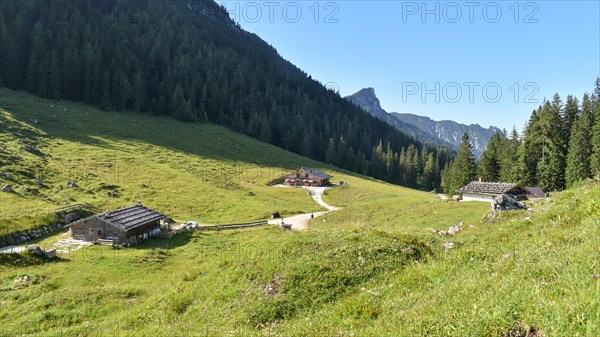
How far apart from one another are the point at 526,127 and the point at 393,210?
202 feet

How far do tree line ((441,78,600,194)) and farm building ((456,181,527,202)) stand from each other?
60.6 feet

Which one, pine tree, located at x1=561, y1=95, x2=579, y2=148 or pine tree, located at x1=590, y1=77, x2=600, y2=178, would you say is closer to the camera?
pine tree, located at x1=590, y1=77, x2=600, y2=178

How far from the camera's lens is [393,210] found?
172 ft

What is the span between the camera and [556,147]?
256 ft

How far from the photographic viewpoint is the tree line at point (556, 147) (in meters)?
71.6

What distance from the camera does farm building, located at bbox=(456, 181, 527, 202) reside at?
5919 cm

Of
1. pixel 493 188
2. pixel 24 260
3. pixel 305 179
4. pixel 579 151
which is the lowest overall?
pixel 24 260

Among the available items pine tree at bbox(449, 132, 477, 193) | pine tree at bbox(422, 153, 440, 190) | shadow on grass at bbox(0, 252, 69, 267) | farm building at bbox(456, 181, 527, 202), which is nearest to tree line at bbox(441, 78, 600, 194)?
pine tree at bbox(449, 132, 477, 193)

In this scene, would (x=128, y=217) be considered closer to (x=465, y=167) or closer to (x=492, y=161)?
(x=465, y=167)

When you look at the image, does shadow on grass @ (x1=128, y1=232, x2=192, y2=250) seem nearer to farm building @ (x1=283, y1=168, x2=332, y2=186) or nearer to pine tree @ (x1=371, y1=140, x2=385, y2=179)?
farm building @ (x1=283, y1=168, x2=332, y2=186)

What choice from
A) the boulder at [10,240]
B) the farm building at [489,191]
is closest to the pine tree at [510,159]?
the farm building at [489,191]

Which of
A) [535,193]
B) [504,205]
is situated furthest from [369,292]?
[535,193]

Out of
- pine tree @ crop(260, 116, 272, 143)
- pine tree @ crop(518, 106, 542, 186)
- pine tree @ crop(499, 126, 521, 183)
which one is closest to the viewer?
pine tree @ crop(518, 106, 542, 186)

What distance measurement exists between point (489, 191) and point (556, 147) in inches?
1272
